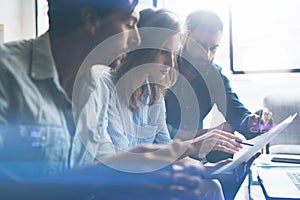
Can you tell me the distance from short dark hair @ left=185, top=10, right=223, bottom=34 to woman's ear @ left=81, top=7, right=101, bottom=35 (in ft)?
3.20

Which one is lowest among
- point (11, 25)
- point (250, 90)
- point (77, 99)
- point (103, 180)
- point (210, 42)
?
point (250, 90)

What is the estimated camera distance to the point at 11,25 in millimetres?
2438

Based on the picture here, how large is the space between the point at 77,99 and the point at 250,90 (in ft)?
7.57

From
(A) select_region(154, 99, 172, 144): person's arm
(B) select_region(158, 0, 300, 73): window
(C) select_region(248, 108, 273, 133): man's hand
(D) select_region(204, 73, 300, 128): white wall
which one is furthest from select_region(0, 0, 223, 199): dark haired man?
(D) select_region(204, 73, 300, 128): white wall

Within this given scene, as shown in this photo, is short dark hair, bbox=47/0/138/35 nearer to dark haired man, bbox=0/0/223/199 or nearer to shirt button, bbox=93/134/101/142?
dark haired man, bbox=0/0/223/199

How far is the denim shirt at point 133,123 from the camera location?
3.73ft

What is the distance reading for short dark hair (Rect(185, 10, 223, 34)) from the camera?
5.50 feet

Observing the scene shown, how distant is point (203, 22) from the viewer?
169 cm

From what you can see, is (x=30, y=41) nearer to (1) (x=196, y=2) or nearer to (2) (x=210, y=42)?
(2) (x=210, y=42)

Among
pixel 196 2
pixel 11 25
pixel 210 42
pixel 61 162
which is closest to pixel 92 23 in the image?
pixel 61 162

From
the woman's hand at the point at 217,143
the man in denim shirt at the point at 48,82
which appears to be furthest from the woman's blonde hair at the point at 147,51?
the man in denim shirt at the point at 48,82

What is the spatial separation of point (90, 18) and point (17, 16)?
205 centimetres

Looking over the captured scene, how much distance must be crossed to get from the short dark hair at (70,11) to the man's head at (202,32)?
917 mm

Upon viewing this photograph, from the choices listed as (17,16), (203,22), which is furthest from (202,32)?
(17,16)
